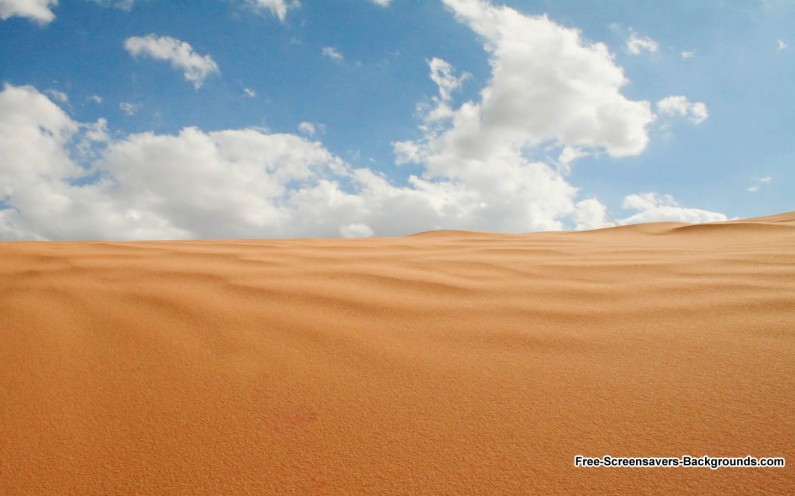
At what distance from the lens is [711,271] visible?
2553 mm

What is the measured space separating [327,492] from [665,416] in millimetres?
815

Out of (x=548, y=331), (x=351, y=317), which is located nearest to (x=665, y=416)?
(x=548, y=331)

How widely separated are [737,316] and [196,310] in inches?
86.8

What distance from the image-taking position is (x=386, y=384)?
47.8 inches

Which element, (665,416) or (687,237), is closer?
(665,416)

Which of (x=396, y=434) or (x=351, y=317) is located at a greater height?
(x=351, y=317)

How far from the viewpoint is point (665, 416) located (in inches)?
40.6

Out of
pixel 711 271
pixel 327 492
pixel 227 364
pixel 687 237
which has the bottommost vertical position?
pixel 327 492

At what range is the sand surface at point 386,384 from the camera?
2.89 ft

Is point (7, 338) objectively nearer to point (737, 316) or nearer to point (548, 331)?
point (548, 331)

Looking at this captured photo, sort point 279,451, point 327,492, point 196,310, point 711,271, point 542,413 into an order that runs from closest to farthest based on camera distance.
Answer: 1. point 327,492
2. point 279,451
3. point 542,413
4. point 196,310
5. point 711,271

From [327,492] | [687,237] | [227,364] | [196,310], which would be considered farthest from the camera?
[687,237]

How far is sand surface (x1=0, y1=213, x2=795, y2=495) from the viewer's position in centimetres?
88

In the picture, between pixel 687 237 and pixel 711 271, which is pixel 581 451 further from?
pixel 687 237
